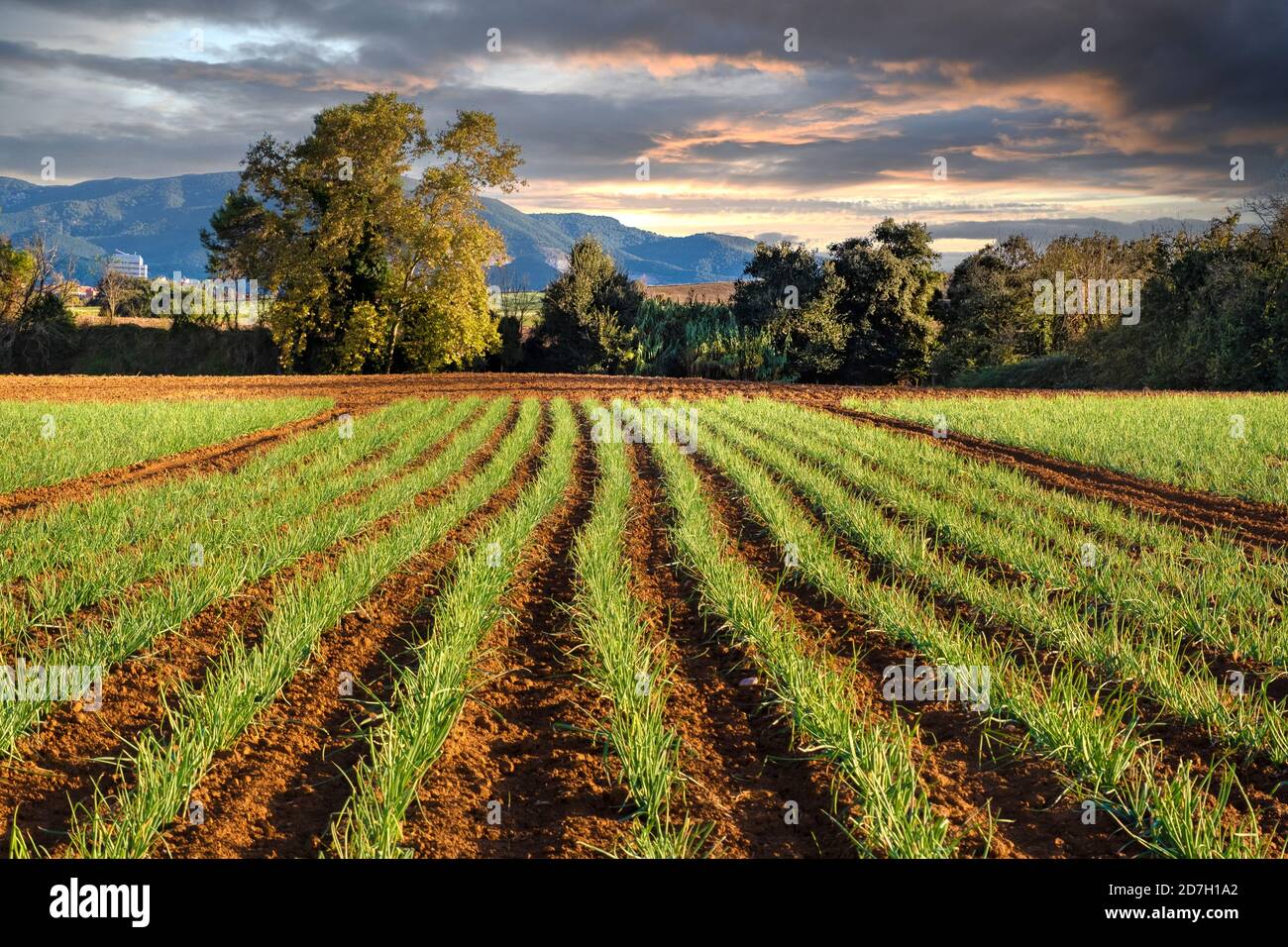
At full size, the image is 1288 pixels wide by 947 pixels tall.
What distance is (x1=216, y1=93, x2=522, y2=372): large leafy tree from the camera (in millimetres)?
31188

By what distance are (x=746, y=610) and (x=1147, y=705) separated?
7.61ft

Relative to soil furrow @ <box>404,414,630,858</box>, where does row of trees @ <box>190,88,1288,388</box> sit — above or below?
above

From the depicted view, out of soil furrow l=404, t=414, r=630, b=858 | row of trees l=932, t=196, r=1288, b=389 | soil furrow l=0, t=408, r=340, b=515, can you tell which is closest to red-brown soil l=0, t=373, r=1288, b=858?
soil furrow l=404, t=414, r=630, b=858

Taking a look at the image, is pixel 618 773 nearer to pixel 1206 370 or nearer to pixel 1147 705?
pixel 1147 705

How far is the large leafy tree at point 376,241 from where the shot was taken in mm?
31188

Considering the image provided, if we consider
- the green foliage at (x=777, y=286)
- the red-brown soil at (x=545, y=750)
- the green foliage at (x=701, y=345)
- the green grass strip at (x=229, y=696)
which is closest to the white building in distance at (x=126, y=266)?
the green foliage at (x=701, y=345)

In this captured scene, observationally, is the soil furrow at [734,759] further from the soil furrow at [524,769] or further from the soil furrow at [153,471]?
the soil furrow at [153,471]

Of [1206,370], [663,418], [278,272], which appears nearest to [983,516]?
[663,418]

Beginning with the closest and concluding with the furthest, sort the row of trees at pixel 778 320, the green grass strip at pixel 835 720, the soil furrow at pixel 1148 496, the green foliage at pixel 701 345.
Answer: the green grass strip at pixel 835 720, the soil furrow at pixel 1148 496, the green foliage at pixel 701 345, the row of trees at pixel 778 320

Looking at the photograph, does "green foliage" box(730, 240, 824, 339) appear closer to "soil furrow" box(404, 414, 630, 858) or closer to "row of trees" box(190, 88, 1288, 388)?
"row of trees" box(190, 88, 1288, 388)

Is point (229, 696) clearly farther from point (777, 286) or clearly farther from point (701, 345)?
point (777, 286)

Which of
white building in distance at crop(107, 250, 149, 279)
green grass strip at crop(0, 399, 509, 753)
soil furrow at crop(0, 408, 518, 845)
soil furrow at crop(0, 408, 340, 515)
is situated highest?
white building in distance at crop(107, 250, 149, 279)

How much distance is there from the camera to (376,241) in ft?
108

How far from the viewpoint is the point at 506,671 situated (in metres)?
5.50
